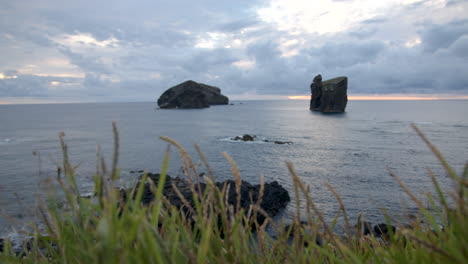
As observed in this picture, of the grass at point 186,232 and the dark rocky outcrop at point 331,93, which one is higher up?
the dark rocky outcrop at point 331,93

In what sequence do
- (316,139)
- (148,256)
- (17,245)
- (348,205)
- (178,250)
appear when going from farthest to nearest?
(316,139)
(348,205)
(17,245)
(178,250)
(148,256)

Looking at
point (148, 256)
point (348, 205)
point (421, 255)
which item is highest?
point (148, 256)

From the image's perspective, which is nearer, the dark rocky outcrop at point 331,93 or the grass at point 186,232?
the grass at point 186,232

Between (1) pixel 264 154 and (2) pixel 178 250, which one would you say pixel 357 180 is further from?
(2) pixel 178 250

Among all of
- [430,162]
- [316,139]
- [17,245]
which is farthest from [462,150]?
→ [17,245]

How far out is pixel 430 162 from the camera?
36125 mm

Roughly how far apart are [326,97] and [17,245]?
432 ft

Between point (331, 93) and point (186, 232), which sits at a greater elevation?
point (331, 93)

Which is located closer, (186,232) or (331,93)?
(186,232)

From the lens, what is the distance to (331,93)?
130 meters

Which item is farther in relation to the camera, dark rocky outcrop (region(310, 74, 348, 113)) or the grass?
dark rocky outcrop (region(310, 74, 348, 113))

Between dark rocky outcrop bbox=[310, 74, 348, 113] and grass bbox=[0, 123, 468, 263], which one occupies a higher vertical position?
dark rocky outcrop bbox=[310, 74, 348, 113]

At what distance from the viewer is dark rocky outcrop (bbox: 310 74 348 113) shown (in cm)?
12612

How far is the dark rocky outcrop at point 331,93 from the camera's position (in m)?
126
